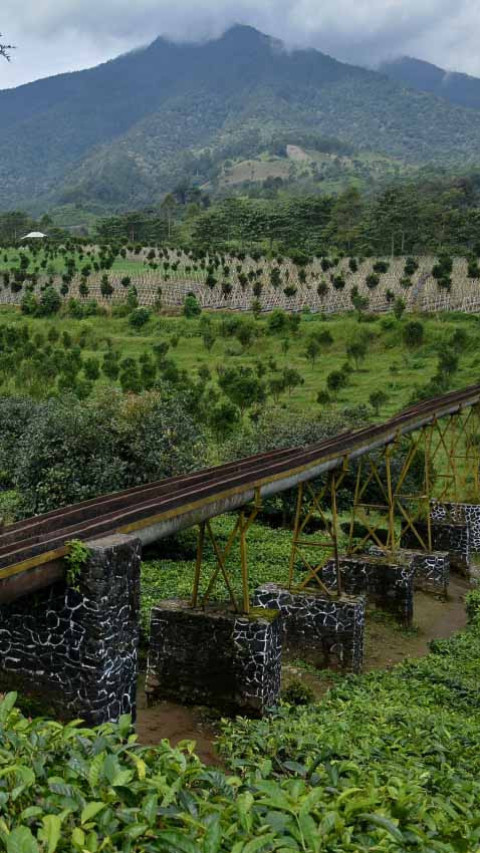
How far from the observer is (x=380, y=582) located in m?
19.6

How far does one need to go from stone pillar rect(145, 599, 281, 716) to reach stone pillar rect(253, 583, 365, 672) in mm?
3030

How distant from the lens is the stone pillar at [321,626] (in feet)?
49.8

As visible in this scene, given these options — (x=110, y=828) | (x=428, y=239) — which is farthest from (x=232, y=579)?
(x=428, y=239)

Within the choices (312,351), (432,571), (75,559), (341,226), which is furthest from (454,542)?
(341,226)

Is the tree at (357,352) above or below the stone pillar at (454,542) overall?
above

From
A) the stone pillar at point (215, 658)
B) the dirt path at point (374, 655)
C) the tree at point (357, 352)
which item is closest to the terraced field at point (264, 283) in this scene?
the tree at point (357, 352)

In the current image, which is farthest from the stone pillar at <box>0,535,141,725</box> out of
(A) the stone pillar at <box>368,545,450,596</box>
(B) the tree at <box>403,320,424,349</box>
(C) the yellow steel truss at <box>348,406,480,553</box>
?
(B) the tree at <box>403,320,424,349</box>

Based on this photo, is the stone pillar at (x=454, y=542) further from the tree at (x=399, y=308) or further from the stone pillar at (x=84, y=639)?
the tree at (x=399, y=308)

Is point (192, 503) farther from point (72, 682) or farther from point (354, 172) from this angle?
point (354, 172)

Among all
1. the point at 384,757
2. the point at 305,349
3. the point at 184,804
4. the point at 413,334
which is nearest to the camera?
the point at 184,804

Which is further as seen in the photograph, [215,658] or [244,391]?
[244,391]

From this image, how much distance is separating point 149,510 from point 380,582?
11255mm

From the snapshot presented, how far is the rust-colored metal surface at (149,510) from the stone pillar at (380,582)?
15.2 ft

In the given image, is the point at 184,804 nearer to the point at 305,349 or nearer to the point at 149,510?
the point at 149,510
